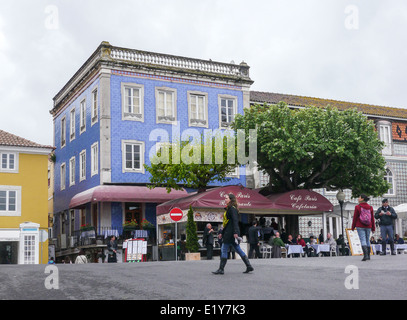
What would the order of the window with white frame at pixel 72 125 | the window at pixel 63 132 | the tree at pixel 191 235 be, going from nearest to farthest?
the tree at pixel 191 235 → the window with white frame at pixel 72 125 → the window at pixel 63 132

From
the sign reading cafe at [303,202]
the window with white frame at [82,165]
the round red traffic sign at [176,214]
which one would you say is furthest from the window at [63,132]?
the sign reading cafe at [303,202]

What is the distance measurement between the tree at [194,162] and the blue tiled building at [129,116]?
3.84m

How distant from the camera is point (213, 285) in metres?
11.1

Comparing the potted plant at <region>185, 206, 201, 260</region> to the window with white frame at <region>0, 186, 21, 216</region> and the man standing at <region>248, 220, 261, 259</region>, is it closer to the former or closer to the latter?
the man standing at <region>248, 220, 261, 259</region>

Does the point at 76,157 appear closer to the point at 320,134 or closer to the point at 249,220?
the point at 249,220

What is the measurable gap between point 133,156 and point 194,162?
280 inches

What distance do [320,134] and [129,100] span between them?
11366 millimetres

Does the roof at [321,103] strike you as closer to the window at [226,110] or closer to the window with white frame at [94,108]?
the window at [226,110]

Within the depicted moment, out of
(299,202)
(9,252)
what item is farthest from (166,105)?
(9,252)

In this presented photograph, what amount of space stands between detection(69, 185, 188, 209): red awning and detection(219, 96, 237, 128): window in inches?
248

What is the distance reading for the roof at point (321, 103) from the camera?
40.3m

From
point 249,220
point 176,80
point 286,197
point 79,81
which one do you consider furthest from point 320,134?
point 79,81

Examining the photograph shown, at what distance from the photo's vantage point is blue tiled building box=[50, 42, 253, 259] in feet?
113

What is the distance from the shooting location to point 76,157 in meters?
39.8
